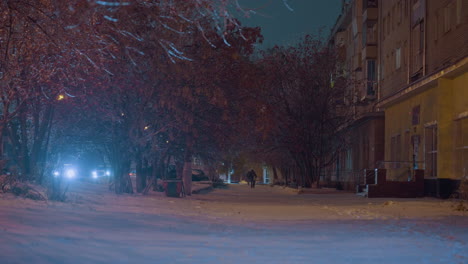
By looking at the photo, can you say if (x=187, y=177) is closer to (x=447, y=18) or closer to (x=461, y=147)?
(x=461, y=147)

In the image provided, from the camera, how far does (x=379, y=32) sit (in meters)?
40.6

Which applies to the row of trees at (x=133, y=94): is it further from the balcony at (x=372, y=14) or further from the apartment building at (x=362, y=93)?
the balcony at (x=372, y=14)

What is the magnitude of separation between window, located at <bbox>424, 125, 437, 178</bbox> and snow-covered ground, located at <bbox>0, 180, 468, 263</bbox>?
13414 millimetres

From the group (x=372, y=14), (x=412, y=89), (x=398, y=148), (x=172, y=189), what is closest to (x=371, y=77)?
(x=372, y=14)

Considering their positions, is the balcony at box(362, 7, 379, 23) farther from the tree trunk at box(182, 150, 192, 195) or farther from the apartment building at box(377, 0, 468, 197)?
the tree trunk at box(182, 150, 192, 195)

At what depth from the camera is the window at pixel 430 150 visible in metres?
28.7

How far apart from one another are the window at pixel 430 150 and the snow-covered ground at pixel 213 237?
13.4 metres

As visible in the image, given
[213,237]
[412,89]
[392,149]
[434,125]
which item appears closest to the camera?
[213,237]

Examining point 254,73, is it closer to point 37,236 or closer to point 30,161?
point 30,161

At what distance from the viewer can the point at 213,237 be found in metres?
10.8

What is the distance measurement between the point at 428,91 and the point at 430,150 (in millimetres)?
2621

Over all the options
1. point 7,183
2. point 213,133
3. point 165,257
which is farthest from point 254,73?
point 165,257

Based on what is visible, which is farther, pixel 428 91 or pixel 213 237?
pixel 428 91

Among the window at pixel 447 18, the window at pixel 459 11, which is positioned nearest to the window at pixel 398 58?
the window at pixel 447 18
